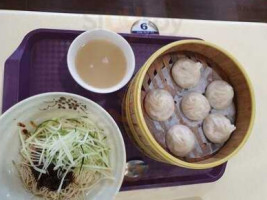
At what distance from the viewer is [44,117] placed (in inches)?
39.9

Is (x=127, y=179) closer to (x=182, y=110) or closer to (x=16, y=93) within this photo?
(x=182, y=110)

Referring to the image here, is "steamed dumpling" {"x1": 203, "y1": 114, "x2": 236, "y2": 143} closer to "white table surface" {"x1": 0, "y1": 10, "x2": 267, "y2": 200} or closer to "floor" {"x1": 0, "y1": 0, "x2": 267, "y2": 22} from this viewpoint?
"white table surface" {"x1": 0, "y1": 10, "x2": 267, "y2": 200}

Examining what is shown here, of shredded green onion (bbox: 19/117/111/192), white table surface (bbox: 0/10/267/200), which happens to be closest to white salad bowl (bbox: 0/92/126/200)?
shredded green onion (bbox: 19/117/111/192)

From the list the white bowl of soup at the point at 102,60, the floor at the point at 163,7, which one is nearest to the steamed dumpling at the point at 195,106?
the white bowl of soup at the point at 102,60

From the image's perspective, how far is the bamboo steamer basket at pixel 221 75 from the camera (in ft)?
3.13

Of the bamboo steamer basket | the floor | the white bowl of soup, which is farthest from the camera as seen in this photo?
the floor

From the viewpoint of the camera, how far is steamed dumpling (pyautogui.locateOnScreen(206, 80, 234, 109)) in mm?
1044

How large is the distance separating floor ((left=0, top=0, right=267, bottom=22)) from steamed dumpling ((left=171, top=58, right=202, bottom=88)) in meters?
0.82

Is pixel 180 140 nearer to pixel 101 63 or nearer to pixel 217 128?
pixel 217 128

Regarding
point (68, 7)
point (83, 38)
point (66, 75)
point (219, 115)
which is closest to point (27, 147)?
point (66, 75)

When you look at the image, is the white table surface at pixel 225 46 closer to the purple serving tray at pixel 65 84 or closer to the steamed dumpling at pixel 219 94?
the purple serving tray at pixel 65 84

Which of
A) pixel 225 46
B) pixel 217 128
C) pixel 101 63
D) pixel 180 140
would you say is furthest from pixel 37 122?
pixel 225 46

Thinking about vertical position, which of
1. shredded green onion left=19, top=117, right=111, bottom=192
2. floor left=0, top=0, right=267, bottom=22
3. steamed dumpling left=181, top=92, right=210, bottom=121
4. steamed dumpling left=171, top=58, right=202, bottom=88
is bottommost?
shredded green onion left=19, top=117, right=111, bottom=192

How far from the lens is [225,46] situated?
1.27 meters
